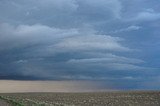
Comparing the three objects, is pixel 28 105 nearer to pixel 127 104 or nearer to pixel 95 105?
pixel 95 105

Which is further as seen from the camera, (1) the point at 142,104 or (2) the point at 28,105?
(1) the point at 142,104

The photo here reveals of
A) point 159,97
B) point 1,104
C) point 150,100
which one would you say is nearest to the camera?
point 1,104

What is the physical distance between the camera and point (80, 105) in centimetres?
6938

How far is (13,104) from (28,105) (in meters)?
1.76

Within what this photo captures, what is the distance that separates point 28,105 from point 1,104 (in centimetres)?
302

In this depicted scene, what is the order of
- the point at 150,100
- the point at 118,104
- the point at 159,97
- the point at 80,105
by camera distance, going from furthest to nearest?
the point at 159,97 → the point at 150,100 → the point at 118,104 → the point at 80,105

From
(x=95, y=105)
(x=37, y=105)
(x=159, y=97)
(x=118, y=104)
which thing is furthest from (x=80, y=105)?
(x=159, y=97)

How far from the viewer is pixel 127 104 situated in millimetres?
74750

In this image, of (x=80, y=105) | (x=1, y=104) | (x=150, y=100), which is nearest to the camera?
(x=1, y=104)

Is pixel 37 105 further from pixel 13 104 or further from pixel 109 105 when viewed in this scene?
pixel 109 105

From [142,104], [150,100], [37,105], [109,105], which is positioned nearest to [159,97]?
[150,100]

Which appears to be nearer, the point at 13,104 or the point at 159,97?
the point at 13,104

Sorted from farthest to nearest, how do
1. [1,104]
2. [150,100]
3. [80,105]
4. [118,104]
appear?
[150,100], [118,104], [80,105], [1,104]

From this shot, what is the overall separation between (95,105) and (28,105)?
20814mm
